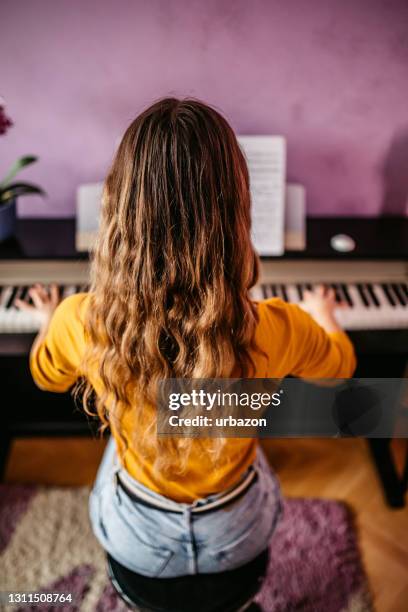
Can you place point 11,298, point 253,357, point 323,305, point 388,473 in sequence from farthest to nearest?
1. point 388,473
2. point 11,298
3. point 323,305
4. point 253,357

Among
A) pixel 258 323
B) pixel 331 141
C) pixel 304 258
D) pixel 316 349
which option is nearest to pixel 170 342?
pixel 258 323

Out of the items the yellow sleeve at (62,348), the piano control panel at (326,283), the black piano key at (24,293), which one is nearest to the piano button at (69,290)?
the piano control panel at (326,283)

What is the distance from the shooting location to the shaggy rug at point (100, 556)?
1527 mm

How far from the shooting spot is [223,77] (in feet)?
4.82

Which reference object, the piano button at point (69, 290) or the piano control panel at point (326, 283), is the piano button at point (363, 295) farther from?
the piano button at point (69, 290)

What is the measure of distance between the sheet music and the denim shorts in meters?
0.73

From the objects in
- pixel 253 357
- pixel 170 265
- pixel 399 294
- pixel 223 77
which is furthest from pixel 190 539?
pixel 223 77

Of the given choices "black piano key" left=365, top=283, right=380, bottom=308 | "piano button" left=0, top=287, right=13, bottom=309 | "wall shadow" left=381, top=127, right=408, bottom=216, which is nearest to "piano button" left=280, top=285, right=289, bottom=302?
"black piano key" left=365, top=283, right=380, bottom=308

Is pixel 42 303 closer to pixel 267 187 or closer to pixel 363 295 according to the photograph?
pixel 267 187

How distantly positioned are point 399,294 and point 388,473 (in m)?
0.73

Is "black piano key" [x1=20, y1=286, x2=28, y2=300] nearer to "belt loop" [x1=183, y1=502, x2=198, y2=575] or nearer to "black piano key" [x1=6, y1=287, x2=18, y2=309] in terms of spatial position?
"black piano key" [x1=6, y1=287, x2=18, y2=309]

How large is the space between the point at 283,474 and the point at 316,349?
1057 millimetres

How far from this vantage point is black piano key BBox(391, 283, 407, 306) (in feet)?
4.97

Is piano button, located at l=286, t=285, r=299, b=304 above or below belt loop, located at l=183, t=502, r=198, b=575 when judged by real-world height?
above
